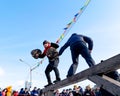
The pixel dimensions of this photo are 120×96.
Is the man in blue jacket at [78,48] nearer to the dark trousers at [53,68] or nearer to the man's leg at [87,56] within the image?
the man's leg at [87,56]

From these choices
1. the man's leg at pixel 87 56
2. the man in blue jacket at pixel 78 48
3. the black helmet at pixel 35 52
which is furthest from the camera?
the black helmet at pixel 35 52

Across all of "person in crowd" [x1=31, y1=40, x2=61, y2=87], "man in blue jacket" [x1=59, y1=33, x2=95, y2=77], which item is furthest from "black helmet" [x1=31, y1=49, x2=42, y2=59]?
"man in blue jacket" [x1=59, y1=33, x2=95, y2=77]

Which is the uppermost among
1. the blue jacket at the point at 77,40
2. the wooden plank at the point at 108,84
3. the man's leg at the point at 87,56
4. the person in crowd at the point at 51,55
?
the person in crowd at the point at 51,55

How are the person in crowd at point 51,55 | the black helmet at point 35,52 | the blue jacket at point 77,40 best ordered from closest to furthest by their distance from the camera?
the blue jacket at point 77,40
the person in crowd at point 51,55
the black helmet at point 35,52

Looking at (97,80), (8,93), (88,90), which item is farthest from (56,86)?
(8,93)

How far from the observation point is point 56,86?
8086 mm

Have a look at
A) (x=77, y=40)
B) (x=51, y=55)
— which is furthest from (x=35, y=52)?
(x=77, y=40)

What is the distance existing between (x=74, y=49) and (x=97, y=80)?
3155mm

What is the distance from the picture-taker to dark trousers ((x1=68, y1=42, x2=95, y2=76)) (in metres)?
7.58

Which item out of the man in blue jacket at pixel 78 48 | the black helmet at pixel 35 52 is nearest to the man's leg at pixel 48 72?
the black helmet at pixel 35 52

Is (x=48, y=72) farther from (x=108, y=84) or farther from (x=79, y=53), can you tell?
(x=108, y=84)

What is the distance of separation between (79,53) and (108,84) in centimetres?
361

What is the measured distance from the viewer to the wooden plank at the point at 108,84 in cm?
422

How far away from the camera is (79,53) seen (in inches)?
317
